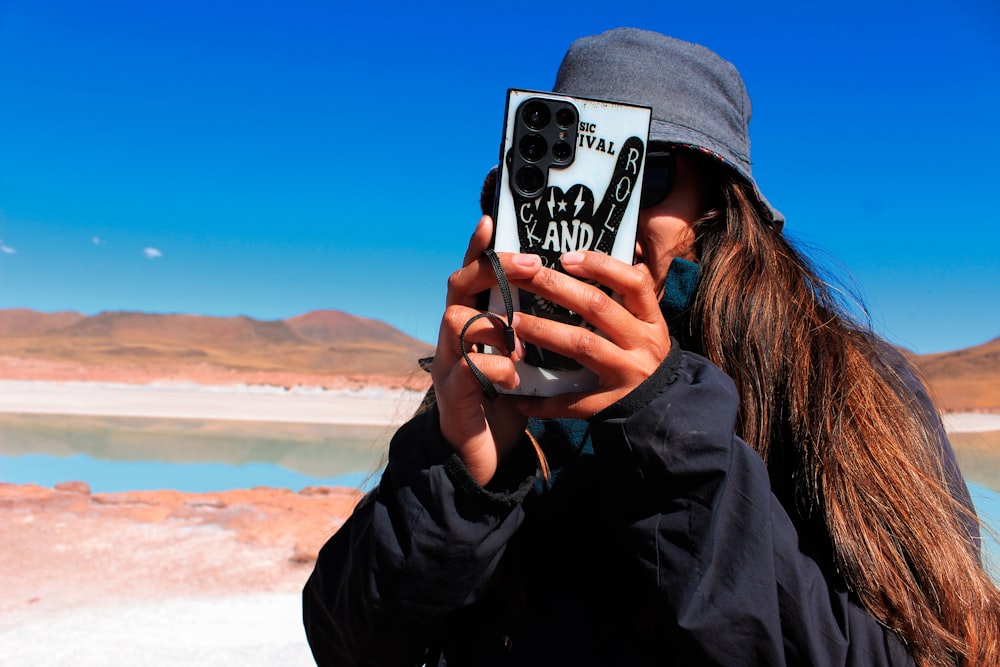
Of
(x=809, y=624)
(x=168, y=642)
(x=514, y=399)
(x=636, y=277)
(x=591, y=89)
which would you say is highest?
(x=591, y=89)

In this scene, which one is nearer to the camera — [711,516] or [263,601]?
[711,516]

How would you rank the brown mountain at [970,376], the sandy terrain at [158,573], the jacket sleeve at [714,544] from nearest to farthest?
the jacket sleeve at [714,544]
the sandy terrain at [158,573]
the brown mountain at [970,376]

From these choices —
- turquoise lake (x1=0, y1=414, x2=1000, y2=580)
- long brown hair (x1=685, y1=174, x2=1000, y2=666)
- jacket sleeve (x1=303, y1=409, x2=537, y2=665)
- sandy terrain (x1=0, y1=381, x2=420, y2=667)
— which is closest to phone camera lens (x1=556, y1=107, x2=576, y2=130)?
long brown hair (x1=685, y1=174, x2=1000, y2=666)

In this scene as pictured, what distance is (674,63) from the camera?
1486 mm

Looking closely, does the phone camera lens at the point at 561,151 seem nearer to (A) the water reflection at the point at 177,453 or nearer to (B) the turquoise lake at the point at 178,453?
(B) the turquoise lake at the point at 178,453

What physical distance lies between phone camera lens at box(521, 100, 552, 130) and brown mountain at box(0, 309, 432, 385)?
21481mm

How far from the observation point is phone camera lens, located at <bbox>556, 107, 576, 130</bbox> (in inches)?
46.9

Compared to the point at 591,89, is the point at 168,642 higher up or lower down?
lower down

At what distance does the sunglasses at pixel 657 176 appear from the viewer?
1.43 meters

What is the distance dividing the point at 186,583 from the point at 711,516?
514cm

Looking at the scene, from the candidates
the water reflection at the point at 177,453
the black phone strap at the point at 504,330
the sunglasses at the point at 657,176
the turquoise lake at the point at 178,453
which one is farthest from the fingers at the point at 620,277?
the water reflection at the point at 177,453

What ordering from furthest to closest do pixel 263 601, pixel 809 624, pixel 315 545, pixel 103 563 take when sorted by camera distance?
1. pixel 315 545
2. pixel 103 563
3. pixel 263 601
4. pixel 809 624

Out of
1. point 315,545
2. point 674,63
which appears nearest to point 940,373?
point 315,545

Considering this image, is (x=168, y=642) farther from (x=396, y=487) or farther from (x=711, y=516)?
(x=711, y=516)
